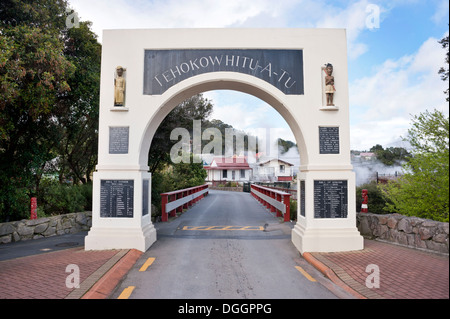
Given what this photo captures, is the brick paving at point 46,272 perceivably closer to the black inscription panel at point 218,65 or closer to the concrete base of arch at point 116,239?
the concrete base of arch at point 116,239

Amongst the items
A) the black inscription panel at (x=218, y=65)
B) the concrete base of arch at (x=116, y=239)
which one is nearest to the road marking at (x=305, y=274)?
the concrete base of arch at (x=116, y=239)

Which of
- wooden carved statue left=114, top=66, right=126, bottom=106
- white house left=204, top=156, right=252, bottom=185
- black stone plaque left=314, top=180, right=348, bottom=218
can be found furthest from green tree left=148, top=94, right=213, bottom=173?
white house left=204, top=156, right=252, bottom=185

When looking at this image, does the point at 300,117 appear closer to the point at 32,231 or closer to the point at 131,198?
the point at 131,198

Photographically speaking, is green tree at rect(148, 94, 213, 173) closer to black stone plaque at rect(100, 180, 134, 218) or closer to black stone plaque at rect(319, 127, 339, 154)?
black stone plaque at rect(100, 180, 134, 218)

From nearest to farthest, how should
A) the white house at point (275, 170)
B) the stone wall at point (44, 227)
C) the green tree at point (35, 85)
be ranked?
1. the green tree at point (35, 85)
2. the stone wall at point (44, 227)
3. the white house at point (275, 170)

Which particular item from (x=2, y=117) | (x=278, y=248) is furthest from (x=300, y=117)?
(x=2, y=117)

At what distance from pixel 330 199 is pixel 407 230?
1702mm

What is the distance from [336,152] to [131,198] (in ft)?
16.4

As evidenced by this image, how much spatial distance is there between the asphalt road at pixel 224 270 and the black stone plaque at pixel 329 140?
255 cm

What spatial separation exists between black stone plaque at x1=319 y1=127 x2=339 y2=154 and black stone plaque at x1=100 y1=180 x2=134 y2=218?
4625mm

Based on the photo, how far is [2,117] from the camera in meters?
7.52

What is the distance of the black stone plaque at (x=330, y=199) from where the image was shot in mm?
6914

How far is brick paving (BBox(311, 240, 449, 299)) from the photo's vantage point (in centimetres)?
331

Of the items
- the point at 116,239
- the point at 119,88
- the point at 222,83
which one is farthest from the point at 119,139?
the point at 222,83
